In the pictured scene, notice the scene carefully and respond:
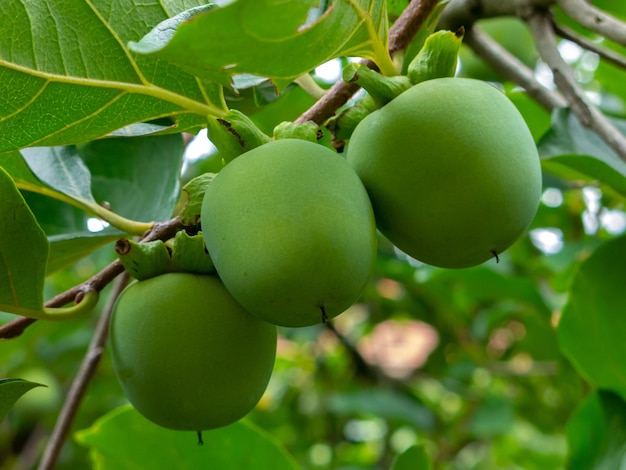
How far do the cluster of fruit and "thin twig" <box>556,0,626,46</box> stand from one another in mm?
445

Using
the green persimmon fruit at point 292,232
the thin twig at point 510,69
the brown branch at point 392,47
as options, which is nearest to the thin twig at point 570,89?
the thin twig at point 510,69

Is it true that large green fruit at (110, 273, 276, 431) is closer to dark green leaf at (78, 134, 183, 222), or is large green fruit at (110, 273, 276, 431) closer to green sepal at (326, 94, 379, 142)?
green sepal at (326, 94, 379, 142)

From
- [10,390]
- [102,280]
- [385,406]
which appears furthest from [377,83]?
[385,406]

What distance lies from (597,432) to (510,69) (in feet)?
2.62

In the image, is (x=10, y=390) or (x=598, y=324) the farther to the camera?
(x=598, y=324)

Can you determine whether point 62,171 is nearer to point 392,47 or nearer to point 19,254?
point 19,254

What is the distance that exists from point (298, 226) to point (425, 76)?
0.32m

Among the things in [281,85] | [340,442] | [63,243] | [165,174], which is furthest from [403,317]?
[281,85]

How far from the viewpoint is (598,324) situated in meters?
1.64

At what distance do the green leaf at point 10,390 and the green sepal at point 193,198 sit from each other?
0.30 meters

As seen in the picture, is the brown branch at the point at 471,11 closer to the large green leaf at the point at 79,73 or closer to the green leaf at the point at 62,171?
the large green leaf at the point at 79,73

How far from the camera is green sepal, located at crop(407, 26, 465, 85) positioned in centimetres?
100

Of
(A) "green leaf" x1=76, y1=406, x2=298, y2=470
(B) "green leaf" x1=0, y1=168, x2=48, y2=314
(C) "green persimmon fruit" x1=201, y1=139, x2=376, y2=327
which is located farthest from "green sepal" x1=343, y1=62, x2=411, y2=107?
(A) "green leaf" x1=76, y1=406, x2=298, y2=470

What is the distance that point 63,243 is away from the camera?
1294 mm
